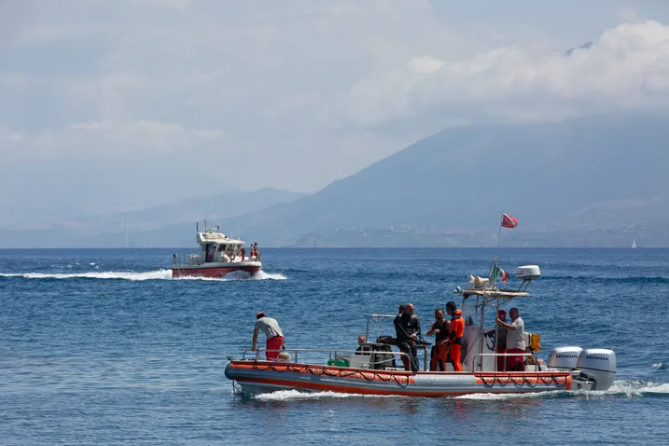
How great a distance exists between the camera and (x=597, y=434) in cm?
2356

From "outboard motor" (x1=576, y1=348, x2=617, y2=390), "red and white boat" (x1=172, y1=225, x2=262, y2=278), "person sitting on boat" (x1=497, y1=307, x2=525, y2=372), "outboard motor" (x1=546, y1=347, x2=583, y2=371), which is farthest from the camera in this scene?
"red and white boat" (x1=172, y1=225, x2=262, y2=278)

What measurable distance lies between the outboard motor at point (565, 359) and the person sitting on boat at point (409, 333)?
423 centimetres

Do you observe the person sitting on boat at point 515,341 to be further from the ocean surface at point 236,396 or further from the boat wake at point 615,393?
the ocean surface at point 236,396

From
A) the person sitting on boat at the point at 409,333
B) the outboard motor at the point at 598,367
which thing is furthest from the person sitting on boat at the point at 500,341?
the outboard motor at the point at 598,367

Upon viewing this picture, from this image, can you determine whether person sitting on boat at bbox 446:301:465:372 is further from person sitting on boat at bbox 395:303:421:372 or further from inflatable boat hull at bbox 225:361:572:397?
person sitting on boat at bbox 395:303:421:372

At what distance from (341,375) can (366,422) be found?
8.21 feet

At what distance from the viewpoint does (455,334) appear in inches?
1060

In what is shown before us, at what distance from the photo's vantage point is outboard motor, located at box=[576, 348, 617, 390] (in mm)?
28203

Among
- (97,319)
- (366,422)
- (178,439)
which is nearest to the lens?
(178,439)

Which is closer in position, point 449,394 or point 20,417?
point 20,417

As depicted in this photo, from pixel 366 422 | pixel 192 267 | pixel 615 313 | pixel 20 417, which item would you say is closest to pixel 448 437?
pixel 366 422

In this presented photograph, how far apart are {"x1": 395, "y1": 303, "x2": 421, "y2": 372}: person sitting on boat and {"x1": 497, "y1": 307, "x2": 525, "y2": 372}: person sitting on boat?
7.34ft

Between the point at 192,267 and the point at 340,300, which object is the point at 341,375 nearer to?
the point at 340,300

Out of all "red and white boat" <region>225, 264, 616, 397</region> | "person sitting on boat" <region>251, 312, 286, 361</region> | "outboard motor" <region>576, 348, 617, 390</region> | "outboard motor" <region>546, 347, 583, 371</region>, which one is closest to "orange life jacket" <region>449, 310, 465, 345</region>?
"red and white boat" <region>225, 264, 616, 397</region>
